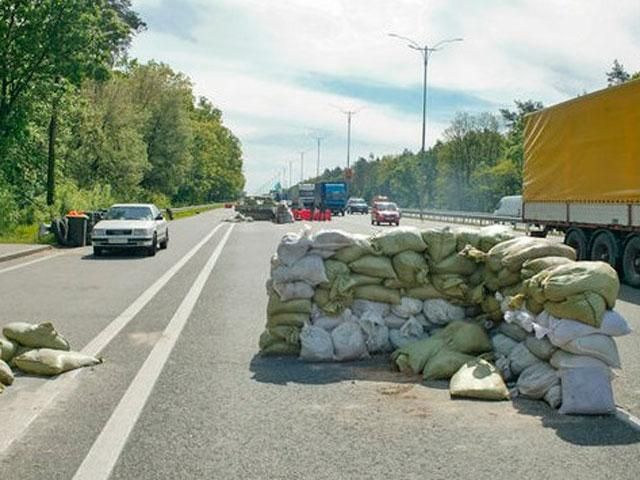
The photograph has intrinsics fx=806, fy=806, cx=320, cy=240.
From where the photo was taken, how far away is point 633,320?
1173 centimetres

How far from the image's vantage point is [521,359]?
7.18 m

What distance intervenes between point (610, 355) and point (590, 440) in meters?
1.08

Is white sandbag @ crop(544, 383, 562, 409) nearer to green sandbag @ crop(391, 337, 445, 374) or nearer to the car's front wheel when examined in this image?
green sandbag @ crop(391, 337, 445, 374)

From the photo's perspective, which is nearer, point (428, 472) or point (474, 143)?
point (428, 472)

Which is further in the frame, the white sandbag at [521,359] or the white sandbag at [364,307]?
the white sandbag at [364,307]

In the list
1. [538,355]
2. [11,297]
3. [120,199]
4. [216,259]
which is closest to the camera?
[538,355]

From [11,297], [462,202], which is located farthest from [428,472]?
[462,202]

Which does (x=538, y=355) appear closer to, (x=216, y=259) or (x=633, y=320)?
(x=633, y=320)

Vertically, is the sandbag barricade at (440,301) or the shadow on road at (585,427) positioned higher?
the sandbag barricade at (440,301)

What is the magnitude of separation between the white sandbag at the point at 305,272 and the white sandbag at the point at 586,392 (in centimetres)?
286

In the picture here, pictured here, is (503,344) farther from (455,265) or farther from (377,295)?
(377,295)

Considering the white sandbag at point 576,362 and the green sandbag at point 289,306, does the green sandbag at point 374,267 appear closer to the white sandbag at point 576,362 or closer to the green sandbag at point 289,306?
the green sandbag at point 289,306

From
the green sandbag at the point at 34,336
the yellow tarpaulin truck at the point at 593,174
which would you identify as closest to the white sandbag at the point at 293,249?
the green sandbag at the point at 34,336

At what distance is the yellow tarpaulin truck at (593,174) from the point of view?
16.1 metres
